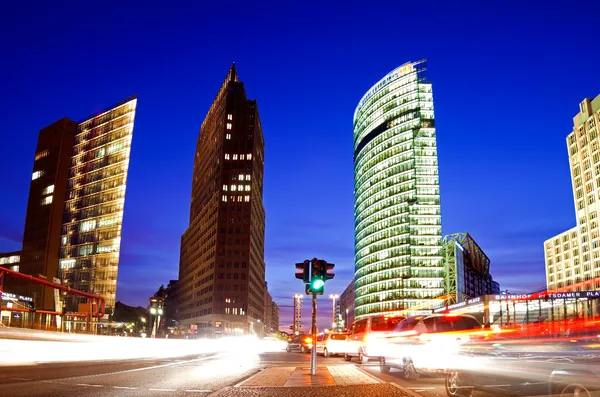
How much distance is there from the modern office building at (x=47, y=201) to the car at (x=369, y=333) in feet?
352

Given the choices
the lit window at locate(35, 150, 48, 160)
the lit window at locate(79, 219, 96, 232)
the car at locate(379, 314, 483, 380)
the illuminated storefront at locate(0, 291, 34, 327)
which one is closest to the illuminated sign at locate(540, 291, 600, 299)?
the car at locate(379, 314, 483, 380)

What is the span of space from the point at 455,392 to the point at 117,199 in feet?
378

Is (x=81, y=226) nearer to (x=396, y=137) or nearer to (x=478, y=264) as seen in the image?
(x=396, y=137)

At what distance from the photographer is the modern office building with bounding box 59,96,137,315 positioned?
4503 inches

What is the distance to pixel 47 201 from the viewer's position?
4823 inches

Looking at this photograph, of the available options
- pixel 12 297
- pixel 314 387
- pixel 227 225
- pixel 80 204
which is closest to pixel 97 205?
pixel 80 204

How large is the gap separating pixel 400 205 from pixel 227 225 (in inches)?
1833

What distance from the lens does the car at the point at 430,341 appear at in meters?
10.8

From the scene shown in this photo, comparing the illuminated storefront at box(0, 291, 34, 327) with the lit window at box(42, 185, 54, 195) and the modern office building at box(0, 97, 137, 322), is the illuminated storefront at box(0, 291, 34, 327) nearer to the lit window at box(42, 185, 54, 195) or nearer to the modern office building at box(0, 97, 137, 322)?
the modern office building at box(0, 97, 137, 322)

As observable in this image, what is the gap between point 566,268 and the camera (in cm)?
15412

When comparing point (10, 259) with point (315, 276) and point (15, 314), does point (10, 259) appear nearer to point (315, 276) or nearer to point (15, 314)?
point (15, 314)

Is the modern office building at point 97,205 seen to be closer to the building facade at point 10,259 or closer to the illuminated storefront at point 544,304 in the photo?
the building facade at point 10,259

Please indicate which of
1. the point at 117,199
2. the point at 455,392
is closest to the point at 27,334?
the point at 455,392

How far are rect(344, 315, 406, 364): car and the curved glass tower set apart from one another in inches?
4434
